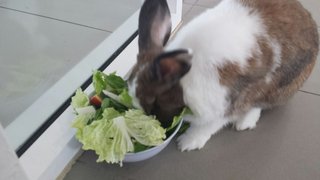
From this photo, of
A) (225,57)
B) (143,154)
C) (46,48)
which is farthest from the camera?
(46,48)

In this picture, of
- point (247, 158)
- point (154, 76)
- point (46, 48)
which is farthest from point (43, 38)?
point (247, 158)

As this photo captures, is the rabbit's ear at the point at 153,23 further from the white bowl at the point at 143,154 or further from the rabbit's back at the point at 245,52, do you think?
the white bowl at the point at 143,154

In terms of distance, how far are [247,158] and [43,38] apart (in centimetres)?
109

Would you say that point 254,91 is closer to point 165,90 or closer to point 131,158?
point 165,90

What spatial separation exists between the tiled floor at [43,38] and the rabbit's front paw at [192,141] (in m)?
0.59

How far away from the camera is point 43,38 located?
1.82m

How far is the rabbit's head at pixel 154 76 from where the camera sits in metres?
1.11

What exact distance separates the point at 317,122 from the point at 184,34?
0.69 m

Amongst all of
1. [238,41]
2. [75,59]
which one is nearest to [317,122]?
[238,41]

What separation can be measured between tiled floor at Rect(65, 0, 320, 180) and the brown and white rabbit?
125 millimetres

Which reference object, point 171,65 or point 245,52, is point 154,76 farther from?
point 245,52

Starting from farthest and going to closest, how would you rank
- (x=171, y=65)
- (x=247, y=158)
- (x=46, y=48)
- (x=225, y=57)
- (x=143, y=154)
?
(x=46, y=48), (x=247, y=158), (x=143, y=154), (x=225, y=57), (x=171, y=65)

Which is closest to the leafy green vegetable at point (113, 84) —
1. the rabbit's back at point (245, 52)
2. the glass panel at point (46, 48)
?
the glass panel at point (46, 48)

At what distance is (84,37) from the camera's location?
72.2 inches
